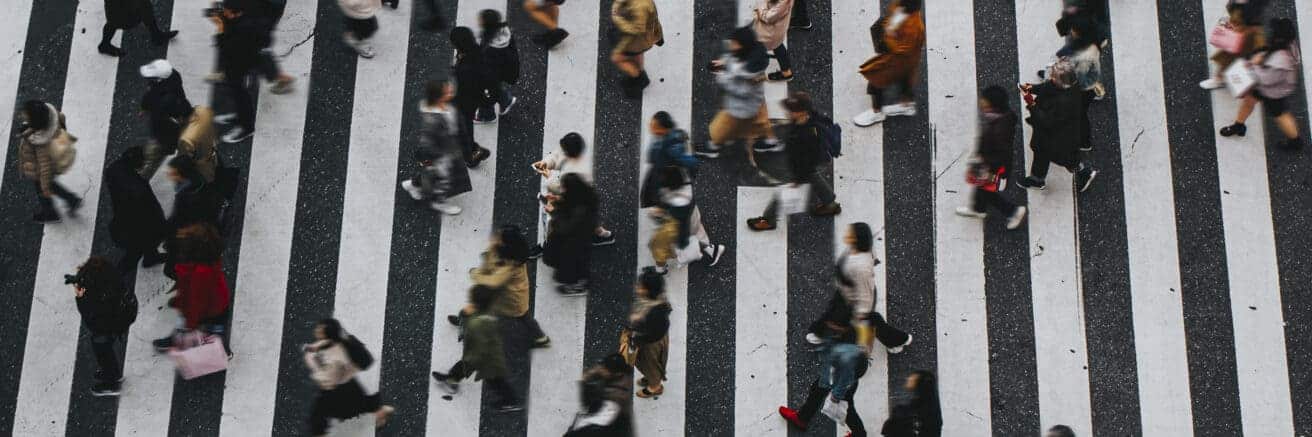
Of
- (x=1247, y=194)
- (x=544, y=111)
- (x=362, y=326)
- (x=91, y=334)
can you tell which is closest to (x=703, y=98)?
(x=544, y=111)

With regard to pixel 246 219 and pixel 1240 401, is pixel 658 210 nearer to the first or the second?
pixel 246 219

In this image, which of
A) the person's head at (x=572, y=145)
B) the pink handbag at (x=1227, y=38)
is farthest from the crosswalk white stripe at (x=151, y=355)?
the pink handbag at (x=1227, y=38)

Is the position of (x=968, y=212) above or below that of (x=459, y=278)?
above

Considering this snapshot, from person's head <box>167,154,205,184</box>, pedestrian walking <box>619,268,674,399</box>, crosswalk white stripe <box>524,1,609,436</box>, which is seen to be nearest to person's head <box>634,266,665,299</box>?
pedestrian walking <box>619,268,674,399</box>

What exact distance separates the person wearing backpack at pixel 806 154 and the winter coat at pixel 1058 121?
5.23ft

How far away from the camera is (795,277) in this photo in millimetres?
10625

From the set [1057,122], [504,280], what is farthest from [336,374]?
[1057,122]

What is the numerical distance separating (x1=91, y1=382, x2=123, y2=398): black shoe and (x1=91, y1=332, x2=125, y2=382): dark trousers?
0.13ft

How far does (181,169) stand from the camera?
32.6 feet

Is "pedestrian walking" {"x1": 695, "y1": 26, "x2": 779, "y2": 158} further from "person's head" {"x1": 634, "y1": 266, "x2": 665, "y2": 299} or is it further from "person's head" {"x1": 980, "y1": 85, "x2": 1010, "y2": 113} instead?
"person's head" {"x1": 634, "y1": 266, "x2": 665, "y2": 299}

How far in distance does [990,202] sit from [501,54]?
157 inches

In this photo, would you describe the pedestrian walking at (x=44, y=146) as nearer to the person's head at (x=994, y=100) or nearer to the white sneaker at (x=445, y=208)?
the white sneaker at (x=445, y=208)

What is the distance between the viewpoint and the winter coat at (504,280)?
9344 mm

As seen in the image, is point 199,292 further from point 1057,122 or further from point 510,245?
point 1057,122
